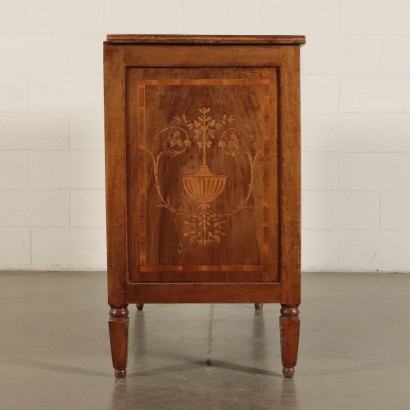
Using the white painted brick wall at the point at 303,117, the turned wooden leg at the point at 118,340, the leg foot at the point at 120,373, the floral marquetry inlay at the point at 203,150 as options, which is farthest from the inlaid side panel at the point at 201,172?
the white painted brick wall at the point at 303,117

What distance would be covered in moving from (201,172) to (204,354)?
595 mm

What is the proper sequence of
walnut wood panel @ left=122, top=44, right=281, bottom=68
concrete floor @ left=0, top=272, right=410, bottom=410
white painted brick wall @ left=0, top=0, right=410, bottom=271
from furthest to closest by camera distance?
white painted brick wall @ left=0, top=0, right=410, bottom=271
walnut wood panel @ left=122, top=44, right=281, bottom=68
concrete floor @ left=0, top=272, right=410, bottom=410

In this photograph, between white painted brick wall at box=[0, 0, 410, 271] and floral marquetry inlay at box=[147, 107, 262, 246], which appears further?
white painted brick wall at box=[0, 0, 410, 271]

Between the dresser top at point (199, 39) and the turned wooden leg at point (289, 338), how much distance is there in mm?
705

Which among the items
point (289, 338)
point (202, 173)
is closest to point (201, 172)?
point (202, 173)

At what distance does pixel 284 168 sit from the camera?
6.13 feet

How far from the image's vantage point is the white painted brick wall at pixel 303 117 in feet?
11.5

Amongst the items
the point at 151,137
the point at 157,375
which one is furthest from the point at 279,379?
the point at 151,137

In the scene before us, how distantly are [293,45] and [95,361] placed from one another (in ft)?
3.45

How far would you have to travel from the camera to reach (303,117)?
3.54 m

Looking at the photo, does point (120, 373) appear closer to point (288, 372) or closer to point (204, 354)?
point (204, 354)

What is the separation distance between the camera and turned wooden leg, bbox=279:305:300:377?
1892mm

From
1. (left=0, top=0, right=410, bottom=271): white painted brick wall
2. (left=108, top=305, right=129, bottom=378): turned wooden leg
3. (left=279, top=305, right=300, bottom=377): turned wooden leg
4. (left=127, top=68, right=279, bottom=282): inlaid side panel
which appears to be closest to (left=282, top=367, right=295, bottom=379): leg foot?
(left=279, top=305, right=300, bottom=377): turned wooden leg

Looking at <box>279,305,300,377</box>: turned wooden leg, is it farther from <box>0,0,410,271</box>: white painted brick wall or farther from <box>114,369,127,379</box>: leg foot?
<box>0,0,410,271</box>: white painted brick wall
